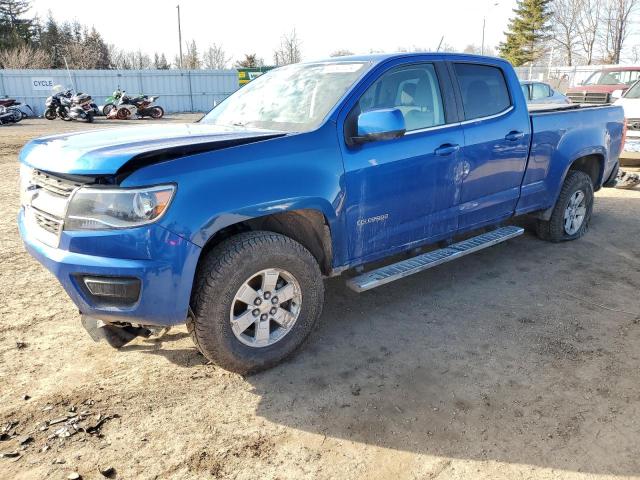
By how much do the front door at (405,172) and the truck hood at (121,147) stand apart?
0.65m

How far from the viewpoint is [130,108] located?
22031 millimetres

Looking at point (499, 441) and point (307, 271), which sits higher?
point (307, 271)

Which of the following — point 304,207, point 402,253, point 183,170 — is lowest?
point 402,253

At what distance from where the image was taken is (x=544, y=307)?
402 centimetres

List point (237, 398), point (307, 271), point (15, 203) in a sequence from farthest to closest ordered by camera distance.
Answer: point (15, 203) → point (307, 271) → point (237, 398)

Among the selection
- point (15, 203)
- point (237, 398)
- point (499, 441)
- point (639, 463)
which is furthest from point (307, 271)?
point (15, 203)

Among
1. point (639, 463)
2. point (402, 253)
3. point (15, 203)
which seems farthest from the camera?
point (15, 203)

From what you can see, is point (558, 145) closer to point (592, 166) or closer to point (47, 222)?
point (592, 166)

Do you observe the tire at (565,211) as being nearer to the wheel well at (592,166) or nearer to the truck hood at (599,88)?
the wheel well at (592,166)

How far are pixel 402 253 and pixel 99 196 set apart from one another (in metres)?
2.29

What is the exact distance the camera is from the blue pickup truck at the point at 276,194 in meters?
2.60

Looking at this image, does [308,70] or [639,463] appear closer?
Answer: [639,463]

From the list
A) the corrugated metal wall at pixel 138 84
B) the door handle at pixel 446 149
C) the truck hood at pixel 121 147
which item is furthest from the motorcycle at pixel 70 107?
the door handle at pixel 446 149

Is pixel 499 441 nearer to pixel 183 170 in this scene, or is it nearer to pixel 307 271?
pixel 307 271
